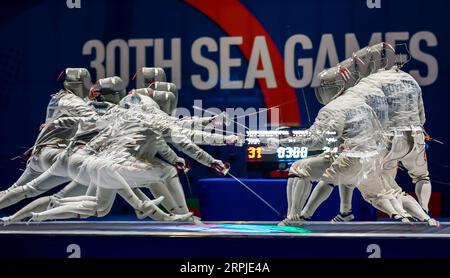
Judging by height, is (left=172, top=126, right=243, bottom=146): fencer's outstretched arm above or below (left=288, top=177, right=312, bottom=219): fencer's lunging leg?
above

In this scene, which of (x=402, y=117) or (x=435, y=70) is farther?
(x=435, y=70)

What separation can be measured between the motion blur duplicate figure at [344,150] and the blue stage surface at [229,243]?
0.49m

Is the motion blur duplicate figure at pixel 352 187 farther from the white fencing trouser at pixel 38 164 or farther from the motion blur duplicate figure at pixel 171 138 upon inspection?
the white fencing trouser at pixel 38 164

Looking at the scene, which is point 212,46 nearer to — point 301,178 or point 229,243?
point 301,178

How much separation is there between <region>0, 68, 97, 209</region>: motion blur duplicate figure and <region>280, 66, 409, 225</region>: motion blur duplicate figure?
1641 millimetres

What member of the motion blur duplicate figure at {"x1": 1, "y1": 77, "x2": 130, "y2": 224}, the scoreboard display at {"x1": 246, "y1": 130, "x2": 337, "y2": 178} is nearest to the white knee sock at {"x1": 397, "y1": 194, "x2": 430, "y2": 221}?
the scoreboard display at {"x1": 246, "y1": 130, "x2": 337, "y2": 178}

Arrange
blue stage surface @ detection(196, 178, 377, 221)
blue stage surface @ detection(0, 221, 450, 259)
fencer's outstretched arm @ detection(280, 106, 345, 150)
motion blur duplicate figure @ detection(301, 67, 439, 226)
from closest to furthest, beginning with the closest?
blue stage surface @ detection(0, 221, 450, 259) → fencer's outstretched arm @ detection(280, 106, 345, 150) → motion blur duplicate figure @ detection(301, 67, 439, 226) → blue stage surface @ detection(196, 178, 377, 221)

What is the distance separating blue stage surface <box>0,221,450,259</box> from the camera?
4.32 meters

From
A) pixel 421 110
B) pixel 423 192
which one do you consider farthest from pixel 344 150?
pixel 423 192

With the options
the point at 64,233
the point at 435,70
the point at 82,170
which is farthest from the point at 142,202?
the point at 435,70

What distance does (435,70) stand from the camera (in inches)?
230

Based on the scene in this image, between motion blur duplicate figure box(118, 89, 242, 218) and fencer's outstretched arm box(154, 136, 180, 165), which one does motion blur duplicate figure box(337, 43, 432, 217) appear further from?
fencer's outstretched arm box(154, 136, 180, 165)

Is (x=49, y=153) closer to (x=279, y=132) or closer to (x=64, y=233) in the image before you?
(x=64, y=233)
